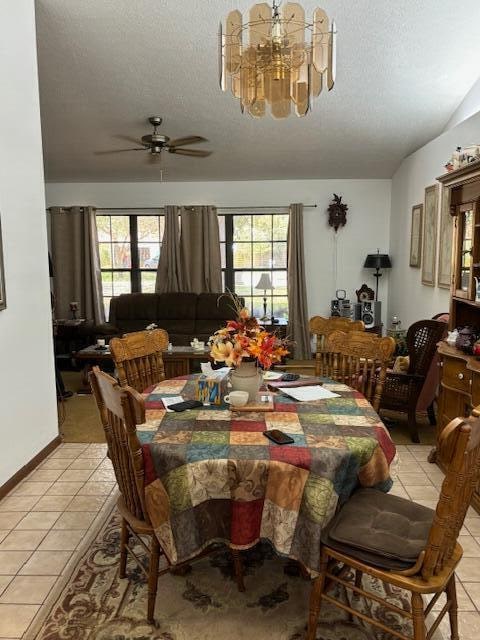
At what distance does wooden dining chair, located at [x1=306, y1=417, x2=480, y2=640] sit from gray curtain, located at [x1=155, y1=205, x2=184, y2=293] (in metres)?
5.07

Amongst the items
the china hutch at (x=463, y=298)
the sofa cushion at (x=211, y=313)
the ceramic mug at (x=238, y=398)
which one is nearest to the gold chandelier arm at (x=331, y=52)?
the china hutch at (x=463, y=298)

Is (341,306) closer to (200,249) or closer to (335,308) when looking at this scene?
(335,308)

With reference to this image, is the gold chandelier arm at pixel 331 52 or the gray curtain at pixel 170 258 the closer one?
the gold chandelier arm at pixel 331 52

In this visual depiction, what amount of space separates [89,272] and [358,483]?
5.42 metres

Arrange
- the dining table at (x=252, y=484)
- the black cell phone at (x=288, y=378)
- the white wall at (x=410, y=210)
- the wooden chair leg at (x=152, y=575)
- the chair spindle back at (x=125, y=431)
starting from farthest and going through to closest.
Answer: the white wall at (x=410, y=210), the black cell phone at (x=288, y=378), the wooden chair leg at (x=152, y=575), the dining table at (x=252, y=484), the chair spindle back at (x=125, y=431)

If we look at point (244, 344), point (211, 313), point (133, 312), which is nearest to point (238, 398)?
point (244, 344)

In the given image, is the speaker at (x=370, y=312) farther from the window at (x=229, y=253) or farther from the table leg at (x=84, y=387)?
the table leg at (x=84, y=387)

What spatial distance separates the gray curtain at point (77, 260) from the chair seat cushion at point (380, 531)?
5.45 metres

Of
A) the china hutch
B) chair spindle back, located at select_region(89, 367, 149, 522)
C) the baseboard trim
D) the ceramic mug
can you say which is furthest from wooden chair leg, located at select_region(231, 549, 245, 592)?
the baseboard trim

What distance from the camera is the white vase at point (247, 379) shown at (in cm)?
220

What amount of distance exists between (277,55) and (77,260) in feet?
16.6

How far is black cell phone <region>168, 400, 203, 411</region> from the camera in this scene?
2.14 metres

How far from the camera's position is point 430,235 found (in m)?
4.82

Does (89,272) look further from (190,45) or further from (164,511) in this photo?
(164,511)
